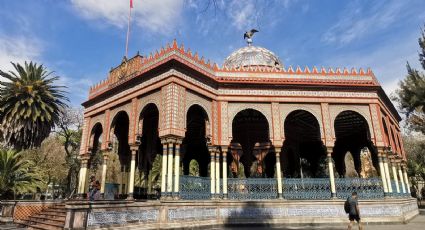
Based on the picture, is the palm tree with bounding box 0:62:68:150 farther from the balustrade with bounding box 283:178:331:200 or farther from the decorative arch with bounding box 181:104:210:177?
the balustrade with bounding box 283:178:331:200

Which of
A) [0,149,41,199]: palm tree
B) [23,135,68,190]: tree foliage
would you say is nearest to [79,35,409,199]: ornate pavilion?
[0,149,41,199]: palm tree

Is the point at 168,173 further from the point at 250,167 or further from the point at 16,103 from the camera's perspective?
the point at 16,103

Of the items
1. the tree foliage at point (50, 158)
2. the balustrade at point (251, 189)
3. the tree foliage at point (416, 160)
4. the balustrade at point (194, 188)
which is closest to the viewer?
the balustrade at point (194, 188)

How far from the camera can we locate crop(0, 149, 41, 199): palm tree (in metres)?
18.4

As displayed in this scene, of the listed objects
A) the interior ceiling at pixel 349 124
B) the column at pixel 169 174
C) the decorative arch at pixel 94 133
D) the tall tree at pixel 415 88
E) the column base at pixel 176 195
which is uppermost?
Answer: the tall tree at pixel 415 88

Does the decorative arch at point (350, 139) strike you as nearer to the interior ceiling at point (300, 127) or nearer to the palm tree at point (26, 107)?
the interior ceiling at point (300, 127)

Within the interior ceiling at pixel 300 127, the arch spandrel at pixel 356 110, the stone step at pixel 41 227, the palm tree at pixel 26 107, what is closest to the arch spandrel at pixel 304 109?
the arch spandrel at pixel 356 110

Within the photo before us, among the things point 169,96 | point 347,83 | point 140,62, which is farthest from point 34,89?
point 347,83

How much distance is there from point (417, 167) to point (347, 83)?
22.9 meters

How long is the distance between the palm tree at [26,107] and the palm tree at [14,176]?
4.50 feet

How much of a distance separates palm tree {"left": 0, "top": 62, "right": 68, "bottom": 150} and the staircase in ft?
29.0

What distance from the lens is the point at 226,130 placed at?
47.3 feet

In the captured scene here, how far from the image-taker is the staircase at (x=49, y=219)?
10.9 meters

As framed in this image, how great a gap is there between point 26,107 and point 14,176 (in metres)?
4.59
